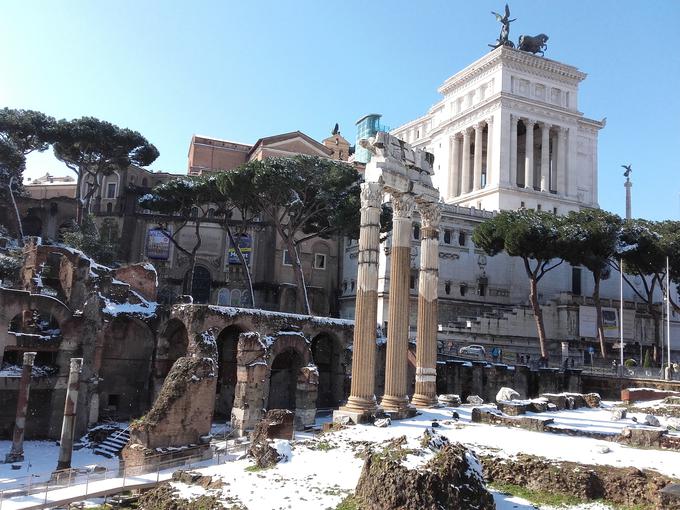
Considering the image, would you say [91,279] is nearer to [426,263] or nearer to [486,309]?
[426,263]

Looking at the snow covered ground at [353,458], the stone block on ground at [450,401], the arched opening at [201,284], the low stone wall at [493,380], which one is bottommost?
the snow covered ground at [353,458]

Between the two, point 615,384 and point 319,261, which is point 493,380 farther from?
point 319,261

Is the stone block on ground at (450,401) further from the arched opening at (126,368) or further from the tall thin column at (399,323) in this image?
the arched opening at (126,368)

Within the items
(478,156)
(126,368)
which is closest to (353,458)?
(126,368)

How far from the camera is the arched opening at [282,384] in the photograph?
3053 centimetres

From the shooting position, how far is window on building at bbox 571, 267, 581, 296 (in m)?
46.5

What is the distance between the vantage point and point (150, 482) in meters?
13.8

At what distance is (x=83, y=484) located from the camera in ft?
45.8

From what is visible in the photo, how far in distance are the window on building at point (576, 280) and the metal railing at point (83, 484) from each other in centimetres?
3579

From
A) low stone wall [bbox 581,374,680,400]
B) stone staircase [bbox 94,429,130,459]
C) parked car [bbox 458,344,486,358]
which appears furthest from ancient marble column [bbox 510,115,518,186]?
stone staircase [bbox 94,429,130,459]

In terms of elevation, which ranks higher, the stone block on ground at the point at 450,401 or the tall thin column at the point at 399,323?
the tall thin column at the point at 399,323

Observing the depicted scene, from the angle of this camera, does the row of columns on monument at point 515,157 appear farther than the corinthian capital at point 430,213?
Yes

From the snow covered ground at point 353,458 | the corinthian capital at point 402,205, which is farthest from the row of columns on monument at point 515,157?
the snow covered ground at point 353,458

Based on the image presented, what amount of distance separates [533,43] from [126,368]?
44523 millimetres
